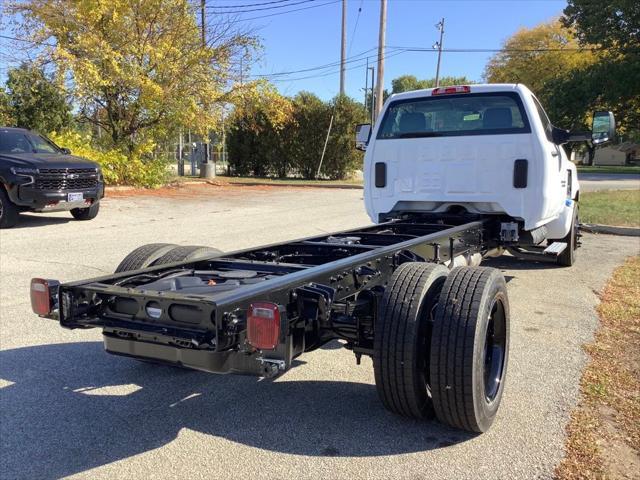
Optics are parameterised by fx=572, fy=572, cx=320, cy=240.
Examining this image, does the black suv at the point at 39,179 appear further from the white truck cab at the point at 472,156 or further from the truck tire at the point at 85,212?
the white truck cab at the point at 472,156

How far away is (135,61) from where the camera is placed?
1864 cm

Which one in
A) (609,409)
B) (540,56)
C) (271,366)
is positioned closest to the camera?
(271,366)

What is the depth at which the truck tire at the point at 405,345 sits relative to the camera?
3.05 meters

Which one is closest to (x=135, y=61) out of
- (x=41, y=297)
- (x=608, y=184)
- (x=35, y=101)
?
(x=35, y=101)

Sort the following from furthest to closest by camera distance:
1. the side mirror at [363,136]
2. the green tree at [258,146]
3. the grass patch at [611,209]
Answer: the green tree at [258,146], the grass patch at [611,209], the side mirror at [363,136]

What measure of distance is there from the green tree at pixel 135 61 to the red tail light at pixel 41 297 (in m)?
15.8

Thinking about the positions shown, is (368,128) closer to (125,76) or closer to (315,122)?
(125,76)

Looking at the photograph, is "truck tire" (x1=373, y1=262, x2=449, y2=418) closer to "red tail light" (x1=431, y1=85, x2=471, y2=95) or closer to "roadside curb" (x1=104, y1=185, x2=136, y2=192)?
"red tail light" (x1=431, y1=85, x2=471, y2=95)

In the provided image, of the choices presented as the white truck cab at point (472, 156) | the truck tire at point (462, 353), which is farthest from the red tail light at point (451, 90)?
the truck tire at point (462, 353)

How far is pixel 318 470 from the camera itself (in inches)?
113

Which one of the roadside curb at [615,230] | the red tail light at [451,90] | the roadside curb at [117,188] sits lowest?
the roadside curb at [615,230]

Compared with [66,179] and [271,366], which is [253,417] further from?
[66,179]

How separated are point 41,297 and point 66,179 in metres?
8.73

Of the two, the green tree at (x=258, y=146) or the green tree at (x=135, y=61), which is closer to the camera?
the green tree at (x=135, y=61)
